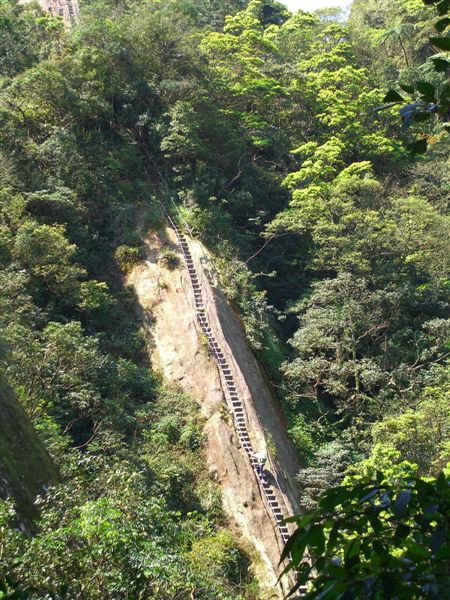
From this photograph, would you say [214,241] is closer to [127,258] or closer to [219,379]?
[127,258]

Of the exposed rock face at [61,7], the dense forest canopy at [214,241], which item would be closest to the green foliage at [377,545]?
the dense forest canopy at [214,241]

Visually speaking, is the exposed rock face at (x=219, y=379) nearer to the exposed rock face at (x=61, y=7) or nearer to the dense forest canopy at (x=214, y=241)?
the dense forest canopy at (x=214, y=241)

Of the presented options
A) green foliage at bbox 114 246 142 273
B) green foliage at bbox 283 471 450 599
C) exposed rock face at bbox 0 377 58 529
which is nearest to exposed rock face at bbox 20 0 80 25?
green foliage at bbox 114 246 142 273

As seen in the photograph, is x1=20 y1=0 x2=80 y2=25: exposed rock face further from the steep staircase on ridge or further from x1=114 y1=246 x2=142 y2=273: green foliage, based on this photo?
x1=114 y1=246 x2=142 y2=273: green foliage

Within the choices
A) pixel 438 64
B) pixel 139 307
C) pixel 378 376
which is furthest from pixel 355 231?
pixel 438 64

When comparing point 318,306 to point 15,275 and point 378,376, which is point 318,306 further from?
point 15,275

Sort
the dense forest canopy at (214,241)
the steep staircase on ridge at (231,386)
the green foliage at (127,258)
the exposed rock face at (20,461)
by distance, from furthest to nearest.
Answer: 1. the green foliage at (127,258)
2. the steep staircase on ridge at (231,386)
3. the dense forest canopy at (214,241)
4. the exposed rock face at (20,461)

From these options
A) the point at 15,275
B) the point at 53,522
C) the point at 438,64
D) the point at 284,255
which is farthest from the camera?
the point at 284,255
